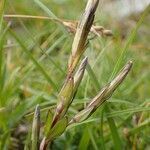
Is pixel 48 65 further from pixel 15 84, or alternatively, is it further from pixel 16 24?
pixel 16 24

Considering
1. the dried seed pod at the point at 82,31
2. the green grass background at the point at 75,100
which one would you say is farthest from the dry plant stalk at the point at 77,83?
the green grass background at the point at 75,100

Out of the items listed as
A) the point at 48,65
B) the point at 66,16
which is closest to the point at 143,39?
the point at 66,16

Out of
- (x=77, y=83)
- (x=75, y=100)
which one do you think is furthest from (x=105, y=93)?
(x=75, y=100)

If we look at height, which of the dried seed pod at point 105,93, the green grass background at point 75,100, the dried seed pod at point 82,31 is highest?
the dried seed pod at point 82,31

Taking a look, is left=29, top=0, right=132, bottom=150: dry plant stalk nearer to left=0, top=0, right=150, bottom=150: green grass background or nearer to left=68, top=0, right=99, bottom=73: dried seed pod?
left=68, top=0, right=99, bottom=73: dried seed pod

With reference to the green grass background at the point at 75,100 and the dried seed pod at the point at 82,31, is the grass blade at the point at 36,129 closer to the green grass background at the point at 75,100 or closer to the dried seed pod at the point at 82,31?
the dried seed pod at the point at 82,31

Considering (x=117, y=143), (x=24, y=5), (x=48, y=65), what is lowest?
(x=117, y=143)

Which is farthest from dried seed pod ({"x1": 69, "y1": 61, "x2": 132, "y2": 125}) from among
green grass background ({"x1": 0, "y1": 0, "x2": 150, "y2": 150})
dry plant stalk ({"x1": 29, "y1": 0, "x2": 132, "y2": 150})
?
green grass background ({"x1": 0, "y1": 0, "x2": 150, "y2": 150})

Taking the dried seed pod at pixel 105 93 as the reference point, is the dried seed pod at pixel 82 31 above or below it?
above
